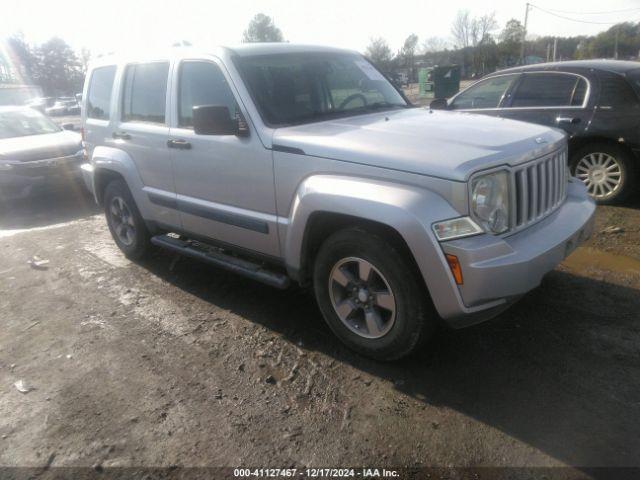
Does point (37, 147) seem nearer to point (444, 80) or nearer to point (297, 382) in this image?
point (297, 382)

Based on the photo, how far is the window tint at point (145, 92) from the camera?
171 inches

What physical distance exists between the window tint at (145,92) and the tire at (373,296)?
214 centimetres

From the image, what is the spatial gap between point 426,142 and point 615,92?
13.3 ft

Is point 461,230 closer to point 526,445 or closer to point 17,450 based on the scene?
point 526,445

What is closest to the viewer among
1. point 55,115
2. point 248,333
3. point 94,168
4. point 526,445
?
point 526,445

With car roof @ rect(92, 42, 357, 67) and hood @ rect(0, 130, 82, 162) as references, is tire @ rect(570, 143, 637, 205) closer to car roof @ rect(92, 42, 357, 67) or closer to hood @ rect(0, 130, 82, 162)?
car roof @ rect(92, 42, 357, 67)

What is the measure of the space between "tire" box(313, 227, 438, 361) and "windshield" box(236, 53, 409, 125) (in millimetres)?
1056

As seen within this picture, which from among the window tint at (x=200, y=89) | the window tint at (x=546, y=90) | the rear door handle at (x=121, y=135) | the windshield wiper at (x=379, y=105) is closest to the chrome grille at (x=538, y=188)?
the windshield wiper at (x=379, y=105)

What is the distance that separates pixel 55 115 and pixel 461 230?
39.6 meters

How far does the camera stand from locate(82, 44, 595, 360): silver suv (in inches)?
105

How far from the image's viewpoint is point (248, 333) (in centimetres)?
373

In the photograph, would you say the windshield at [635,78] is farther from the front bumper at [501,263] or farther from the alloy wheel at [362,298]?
the alloy wheel at [362,298]

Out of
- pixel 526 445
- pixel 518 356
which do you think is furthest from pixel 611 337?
pixel 526 445

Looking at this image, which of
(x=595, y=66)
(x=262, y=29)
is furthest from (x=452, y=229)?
(x=262, y=29)
